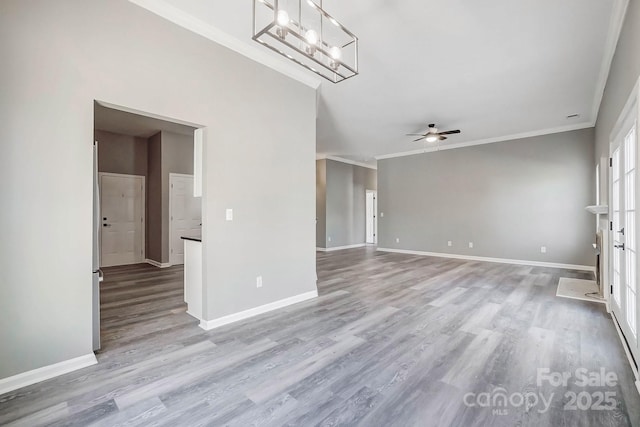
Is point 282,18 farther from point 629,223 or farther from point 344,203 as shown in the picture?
point 344,203

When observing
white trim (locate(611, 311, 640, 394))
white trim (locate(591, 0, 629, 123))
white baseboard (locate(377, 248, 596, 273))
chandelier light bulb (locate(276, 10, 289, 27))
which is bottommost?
white trim (locate(611, 311, 640, 394))

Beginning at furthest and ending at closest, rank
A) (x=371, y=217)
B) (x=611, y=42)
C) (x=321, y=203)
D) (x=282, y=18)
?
(x=371, y=217), (x=321, y=203), (x=611, y=42), (x=282, y=18)

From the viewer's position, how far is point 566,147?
599 cm

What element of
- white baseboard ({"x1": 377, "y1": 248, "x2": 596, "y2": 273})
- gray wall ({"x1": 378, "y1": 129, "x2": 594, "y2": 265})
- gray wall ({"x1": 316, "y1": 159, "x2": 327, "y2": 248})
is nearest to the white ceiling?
gray wall ({"x1": 378, "y1": 129, "x2": 594, "y2": 265})

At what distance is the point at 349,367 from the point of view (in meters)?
2.21

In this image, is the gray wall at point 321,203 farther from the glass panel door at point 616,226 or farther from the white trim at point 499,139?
the glass panel door at point 616,226

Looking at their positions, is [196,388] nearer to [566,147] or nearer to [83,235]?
[83,235]

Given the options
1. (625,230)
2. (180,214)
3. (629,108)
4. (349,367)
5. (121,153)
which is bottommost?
(349,367)

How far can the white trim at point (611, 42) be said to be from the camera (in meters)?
2.53

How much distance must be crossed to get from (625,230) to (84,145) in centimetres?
470

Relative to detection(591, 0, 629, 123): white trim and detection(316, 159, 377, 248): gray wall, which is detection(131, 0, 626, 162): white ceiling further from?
detection(316, 159, 377, 248): gray wall

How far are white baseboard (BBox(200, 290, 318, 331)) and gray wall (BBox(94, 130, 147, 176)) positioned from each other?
531cm

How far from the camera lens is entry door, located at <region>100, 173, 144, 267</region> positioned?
637 cm

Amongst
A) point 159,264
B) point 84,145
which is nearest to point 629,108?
point 84,145
